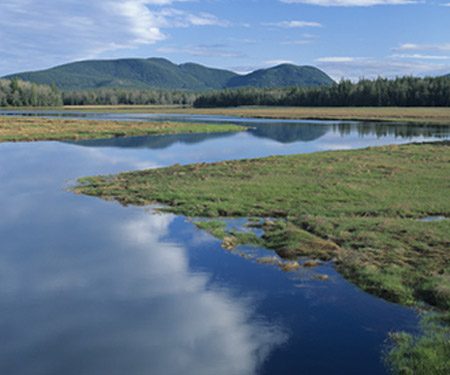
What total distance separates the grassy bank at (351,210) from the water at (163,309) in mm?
794

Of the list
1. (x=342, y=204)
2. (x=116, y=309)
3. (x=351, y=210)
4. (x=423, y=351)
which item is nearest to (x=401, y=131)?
(x=342, y=204)

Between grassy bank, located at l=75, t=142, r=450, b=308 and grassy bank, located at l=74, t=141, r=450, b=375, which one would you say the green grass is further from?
grassy bank, located at l=75, t=142, r=450, b=308

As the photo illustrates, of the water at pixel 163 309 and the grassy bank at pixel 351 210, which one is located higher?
the grassy bank at pixel 351 210

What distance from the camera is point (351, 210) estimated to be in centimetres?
2012

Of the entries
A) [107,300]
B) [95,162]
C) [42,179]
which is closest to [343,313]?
[107,300]

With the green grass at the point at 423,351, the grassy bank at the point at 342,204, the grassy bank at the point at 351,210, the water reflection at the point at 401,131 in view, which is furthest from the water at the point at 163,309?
the water reflection at the point at 401,131

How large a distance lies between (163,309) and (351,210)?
11526mm

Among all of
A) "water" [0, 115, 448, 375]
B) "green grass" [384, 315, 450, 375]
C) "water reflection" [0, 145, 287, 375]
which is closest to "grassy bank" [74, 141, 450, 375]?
"green grass" [384, 315, 450, 375]

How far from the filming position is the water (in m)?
9.43

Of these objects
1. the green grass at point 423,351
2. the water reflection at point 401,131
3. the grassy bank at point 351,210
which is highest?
the water reflection at point 401,131

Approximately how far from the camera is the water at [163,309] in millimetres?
9430

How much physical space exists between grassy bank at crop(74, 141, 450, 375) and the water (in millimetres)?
794

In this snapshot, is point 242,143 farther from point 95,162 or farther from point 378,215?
point 378,215

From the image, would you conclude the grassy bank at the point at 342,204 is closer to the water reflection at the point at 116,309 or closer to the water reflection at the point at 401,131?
the water reflection at the point at 116,309
